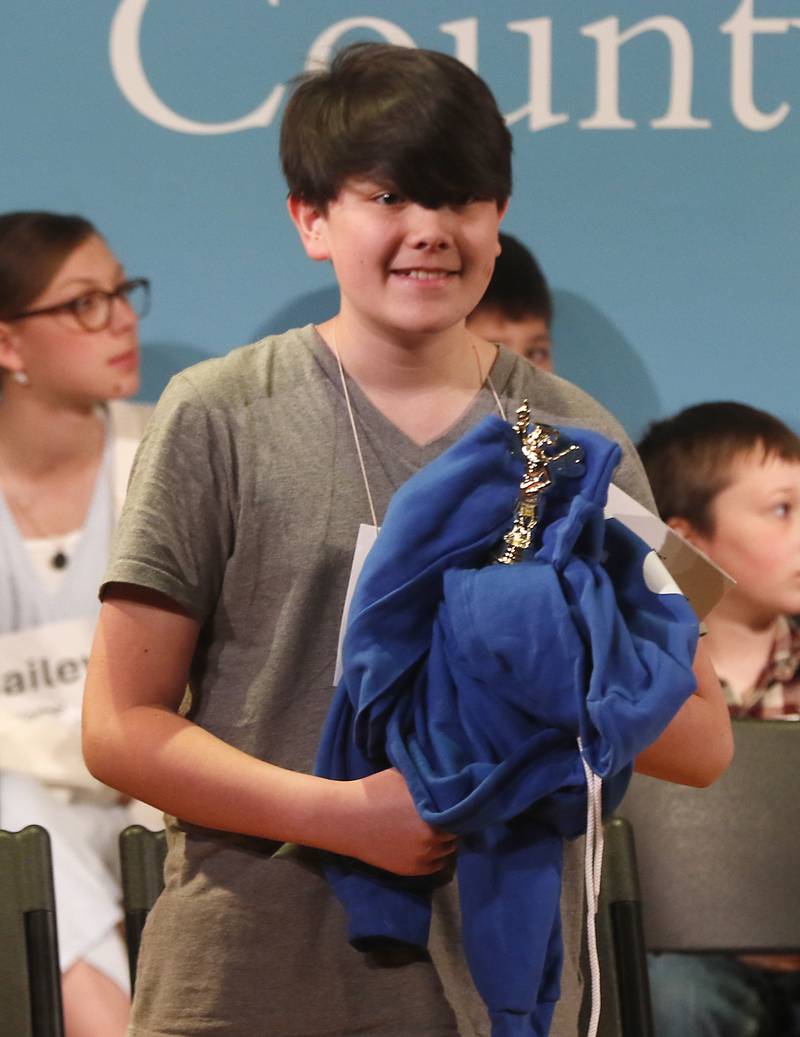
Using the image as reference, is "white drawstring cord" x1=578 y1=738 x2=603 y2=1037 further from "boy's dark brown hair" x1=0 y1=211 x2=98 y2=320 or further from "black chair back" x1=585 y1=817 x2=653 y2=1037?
"boy's dark brown hair" x1=0 y1=211 x2=98 y2=320

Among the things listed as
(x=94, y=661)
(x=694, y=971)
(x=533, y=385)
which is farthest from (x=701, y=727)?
(x=694, y=971)

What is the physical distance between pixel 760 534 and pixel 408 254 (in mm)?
1186

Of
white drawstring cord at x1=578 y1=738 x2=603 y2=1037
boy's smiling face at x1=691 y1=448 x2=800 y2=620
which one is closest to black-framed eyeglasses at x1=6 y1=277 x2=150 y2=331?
boy's smiling face at x1=691 y1=448 x2=800 y2=620

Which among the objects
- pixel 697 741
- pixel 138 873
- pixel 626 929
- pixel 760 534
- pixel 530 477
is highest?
pixel 530 477

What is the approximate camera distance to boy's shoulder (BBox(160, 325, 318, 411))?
1.04 meters

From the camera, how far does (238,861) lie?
1016mm

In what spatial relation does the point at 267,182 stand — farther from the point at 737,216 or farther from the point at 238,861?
the point at 238,861

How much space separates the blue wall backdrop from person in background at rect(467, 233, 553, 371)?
0.07ft

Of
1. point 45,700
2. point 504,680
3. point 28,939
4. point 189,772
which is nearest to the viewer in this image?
point 504,680

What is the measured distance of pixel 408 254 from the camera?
1019mm

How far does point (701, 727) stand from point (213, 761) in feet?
1.19

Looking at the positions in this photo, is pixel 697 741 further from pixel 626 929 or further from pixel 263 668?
pixel 626 929

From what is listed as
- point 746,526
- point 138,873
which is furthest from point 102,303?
point 746,526

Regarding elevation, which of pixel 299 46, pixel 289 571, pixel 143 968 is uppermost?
pixel 299 46
